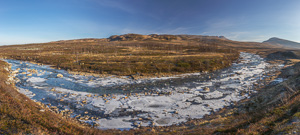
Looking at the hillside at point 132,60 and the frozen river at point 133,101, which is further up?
the hillside at point 132,60

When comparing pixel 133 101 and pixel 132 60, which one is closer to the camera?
pixel 133 101

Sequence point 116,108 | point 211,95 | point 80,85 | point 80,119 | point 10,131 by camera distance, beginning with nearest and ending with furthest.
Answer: point 10,131 < point 80,119 < point 116,108 < point 211,95 < point 80,85

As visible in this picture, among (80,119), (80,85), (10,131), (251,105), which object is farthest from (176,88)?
(10,131)

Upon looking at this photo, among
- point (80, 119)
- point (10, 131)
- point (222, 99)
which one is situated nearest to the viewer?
point (10, 131)

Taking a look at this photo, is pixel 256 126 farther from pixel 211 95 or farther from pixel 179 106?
pixel 211 95

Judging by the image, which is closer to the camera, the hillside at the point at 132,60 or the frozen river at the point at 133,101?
the frozen river at the point at 133,101

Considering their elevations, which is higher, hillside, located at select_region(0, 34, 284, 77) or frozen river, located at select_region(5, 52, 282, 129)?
hillside, located at select_region(0, 34, 284, 77)

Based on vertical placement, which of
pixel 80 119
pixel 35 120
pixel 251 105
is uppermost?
pixel 35 120

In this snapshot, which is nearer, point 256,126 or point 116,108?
point 256,126

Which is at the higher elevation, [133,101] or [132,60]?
[132,60]

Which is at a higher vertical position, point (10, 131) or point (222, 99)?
point (10, 131)

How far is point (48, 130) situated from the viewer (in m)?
8.80

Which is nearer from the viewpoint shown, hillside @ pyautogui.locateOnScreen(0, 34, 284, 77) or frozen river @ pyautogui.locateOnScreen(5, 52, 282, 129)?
frozen river @ pyautogui.locateOnScreen(5, 52, 282, 129)

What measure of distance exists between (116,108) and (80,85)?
1369 cm
